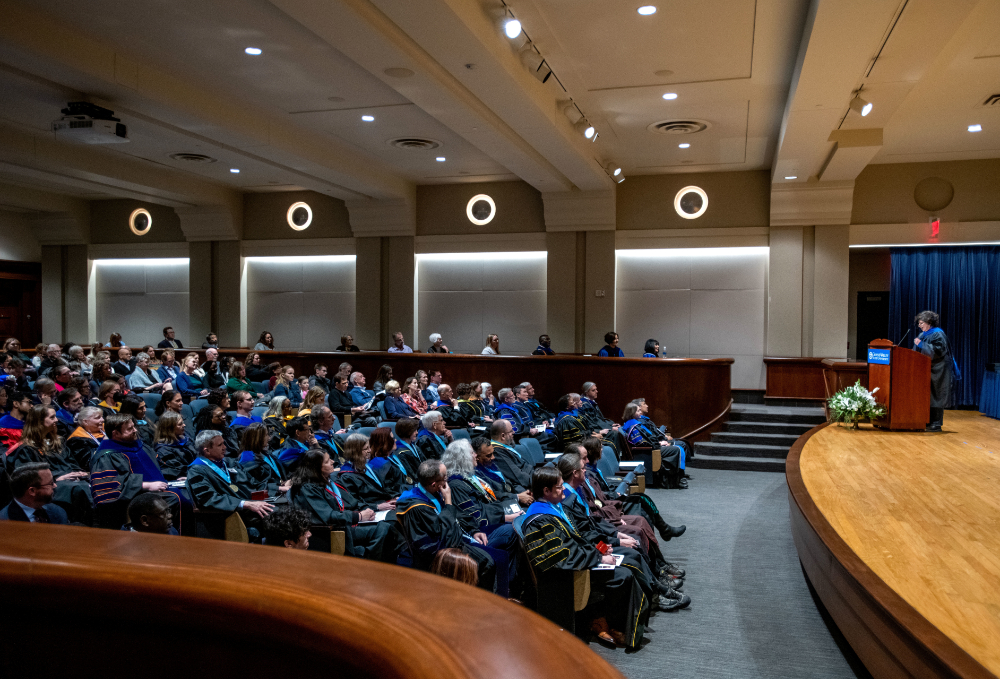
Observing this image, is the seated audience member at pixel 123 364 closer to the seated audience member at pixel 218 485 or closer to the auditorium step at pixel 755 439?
the seated audience member at pixel 218 485

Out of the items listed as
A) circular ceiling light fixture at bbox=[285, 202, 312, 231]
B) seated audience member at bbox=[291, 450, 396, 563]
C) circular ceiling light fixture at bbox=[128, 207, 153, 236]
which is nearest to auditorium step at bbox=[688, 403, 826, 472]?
seated audience member at bbox=[291, 450, 396, 563]

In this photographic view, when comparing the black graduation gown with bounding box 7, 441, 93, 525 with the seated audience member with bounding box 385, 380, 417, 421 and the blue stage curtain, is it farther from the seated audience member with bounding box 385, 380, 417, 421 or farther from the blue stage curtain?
the blue stage curtain

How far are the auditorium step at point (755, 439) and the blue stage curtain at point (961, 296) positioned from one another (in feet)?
9.19

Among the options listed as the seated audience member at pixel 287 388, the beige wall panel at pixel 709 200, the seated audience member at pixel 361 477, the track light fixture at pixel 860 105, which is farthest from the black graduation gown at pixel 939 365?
the seated audience member at pixel 287 388

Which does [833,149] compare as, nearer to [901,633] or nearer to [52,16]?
[901,633]

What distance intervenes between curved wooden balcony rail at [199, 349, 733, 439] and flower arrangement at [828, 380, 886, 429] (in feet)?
7.32

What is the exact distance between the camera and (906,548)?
387 cm

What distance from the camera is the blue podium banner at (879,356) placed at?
7.62 meters

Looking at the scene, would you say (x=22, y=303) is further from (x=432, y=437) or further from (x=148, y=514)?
(x=148, y=514)

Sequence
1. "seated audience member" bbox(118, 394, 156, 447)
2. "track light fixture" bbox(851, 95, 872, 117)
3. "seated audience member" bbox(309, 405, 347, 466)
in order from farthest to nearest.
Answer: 1. "track light fixture" bbox(851, 95, 872, 117)
2. "seated audience member" bbox(309, 405, 347, 466)
3. "seated audience member" bbox(118, 394, 156, 447)

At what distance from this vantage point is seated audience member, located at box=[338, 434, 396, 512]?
5.46m

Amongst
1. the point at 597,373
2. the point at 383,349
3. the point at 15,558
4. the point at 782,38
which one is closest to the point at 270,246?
the point at 383,349

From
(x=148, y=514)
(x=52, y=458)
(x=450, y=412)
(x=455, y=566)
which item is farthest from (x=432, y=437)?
(x=455, y=566)

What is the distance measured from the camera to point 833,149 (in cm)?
955
